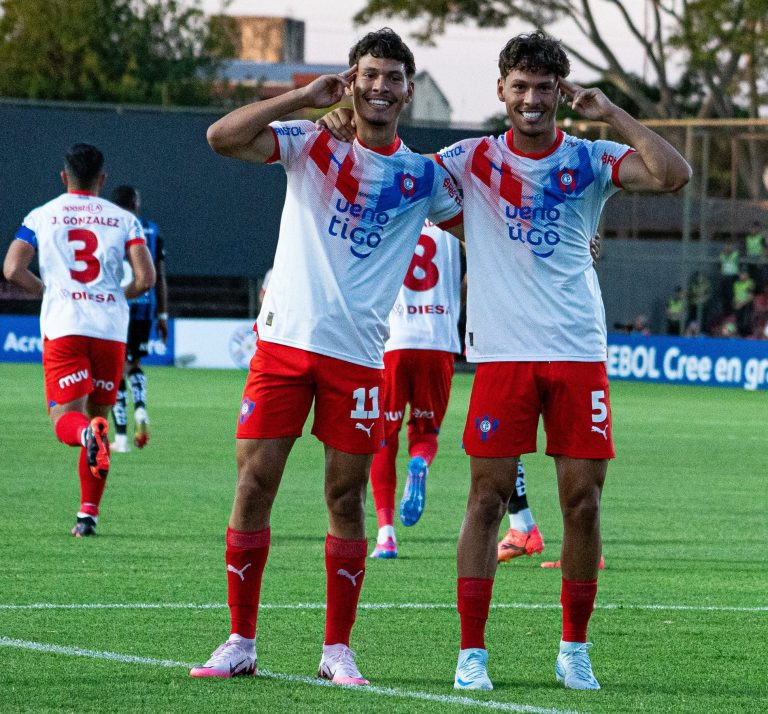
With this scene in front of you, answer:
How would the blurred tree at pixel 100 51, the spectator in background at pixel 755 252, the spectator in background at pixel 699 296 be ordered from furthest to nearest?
the blurred tree at pixel 100 51 → the spectator in background at pixel 699 296 → the spectator in background at pixel 755 252

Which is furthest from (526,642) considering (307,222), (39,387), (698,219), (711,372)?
(698,219)

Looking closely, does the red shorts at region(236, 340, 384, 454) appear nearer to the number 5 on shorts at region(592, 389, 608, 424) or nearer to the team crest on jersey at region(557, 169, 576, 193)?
the number 5 on shorts at region(592, 389, 608, 424)

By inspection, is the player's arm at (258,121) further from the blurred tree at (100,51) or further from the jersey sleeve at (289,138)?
the blurred tree at (100,51)

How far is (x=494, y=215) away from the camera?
19.2 ft

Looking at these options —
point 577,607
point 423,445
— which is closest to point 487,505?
point 577,607

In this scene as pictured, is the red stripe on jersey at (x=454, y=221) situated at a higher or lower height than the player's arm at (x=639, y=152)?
lower

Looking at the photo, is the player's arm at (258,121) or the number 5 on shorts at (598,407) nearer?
the player's arm at (258,121)

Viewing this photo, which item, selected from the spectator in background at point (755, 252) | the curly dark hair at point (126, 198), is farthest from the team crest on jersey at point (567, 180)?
the spectator in background at point (755, 252)

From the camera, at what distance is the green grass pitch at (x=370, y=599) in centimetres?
549

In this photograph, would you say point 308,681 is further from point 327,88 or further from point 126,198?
point 126,198

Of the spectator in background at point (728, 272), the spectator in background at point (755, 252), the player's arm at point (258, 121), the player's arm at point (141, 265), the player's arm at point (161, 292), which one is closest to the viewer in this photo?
the player's arm at point (258, 121)

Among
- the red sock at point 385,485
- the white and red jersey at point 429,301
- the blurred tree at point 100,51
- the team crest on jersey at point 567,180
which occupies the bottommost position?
the red sock at point 385,485

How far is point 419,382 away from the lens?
31.0 ft

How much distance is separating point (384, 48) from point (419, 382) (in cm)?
390
